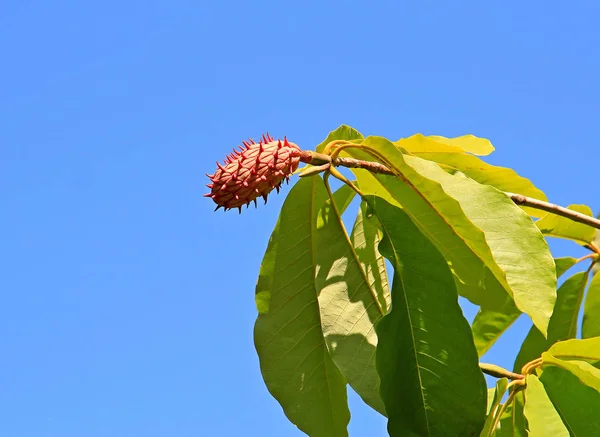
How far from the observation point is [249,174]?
2.08 m

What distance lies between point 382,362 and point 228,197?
689 millimetres

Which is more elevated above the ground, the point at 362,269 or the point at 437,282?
the point at 362,269

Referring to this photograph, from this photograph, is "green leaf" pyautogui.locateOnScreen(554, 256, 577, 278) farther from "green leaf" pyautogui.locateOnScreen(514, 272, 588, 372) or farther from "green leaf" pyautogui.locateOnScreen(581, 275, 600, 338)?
"green leaf" pyautogui.locateOnScreen(581, 275, 600, 338)

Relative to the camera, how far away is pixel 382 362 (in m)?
2.38

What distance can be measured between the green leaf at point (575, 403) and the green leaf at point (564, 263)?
1.00m

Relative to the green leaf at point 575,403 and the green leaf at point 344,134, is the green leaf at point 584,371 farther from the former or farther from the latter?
the green leaf at point 344,134

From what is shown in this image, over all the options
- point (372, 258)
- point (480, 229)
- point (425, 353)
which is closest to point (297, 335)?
point (372, 258)

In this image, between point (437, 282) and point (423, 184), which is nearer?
point (423, 184)

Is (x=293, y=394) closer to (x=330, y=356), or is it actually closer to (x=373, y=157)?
(x=330, y=356)

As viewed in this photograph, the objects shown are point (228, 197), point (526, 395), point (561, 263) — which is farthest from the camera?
point (561, 263)

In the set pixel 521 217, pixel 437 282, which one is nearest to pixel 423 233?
pixel 437 282

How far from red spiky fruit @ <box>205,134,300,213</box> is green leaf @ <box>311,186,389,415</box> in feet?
2.16

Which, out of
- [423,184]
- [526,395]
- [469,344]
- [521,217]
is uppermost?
[423,184]

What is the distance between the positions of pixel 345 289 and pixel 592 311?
3.25 ft
